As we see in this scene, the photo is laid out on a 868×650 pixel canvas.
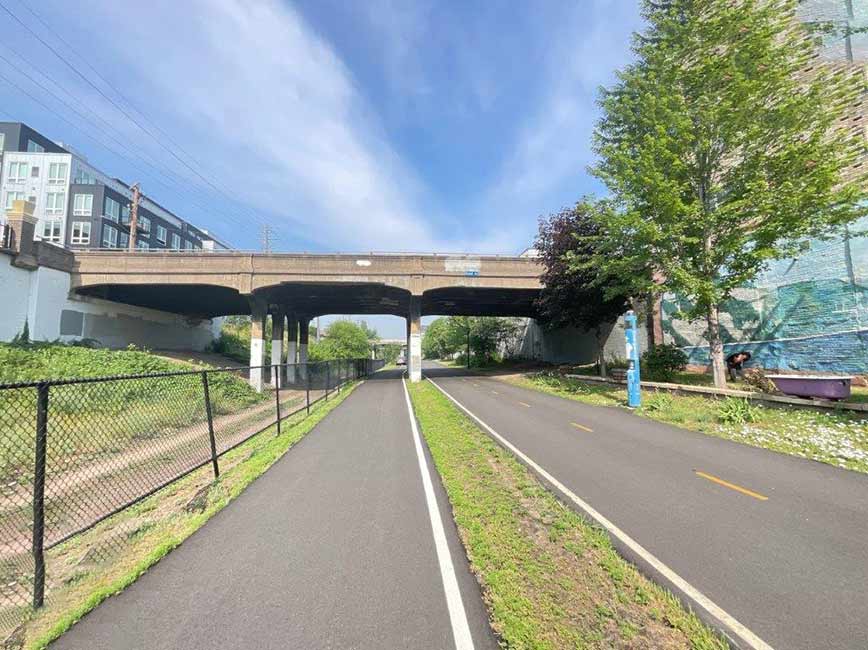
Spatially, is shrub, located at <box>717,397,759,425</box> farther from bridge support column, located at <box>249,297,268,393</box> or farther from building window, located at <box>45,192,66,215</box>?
building window, located at <box>45,192,66,215</box>

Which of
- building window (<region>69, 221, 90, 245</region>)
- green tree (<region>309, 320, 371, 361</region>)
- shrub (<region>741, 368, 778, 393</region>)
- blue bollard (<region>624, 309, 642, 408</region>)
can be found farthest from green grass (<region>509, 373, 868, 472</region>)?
building window (<region>69, 221, 90, 245</region>)

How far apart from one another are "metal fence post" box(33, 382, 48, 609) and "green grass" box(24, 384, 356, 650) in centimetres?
17

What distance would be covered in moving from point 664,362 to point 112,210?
217 ft

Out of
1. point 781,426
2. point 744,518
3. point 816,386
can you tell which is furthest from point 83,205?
point 816,386

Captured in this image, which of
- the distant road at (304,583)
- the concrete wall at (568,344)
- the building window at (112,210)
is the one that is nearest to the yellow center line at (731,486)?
the distant road at (304,583)

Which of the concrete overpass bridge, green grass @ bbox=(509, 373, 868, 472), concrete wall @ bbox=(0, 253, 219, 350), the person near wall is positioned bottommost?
green grass @ bbox=(509, 373, 868, 472)

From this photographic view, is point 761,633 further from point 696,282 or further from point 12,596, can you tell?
point 696,282

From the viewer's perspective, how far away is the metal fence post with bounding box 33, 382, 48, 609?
133 inches

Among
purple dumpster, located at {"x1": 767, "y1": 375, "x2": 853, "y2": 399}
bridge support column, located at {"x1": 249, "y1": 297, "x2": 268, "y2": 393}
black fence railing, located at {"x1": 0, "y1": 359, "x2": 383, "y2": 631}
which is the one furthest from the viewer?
bridge support column, located at {"x1": 249, "y1": 297, "x2": 268, "y2": 393}

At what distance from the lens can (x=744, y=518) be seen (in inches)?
186

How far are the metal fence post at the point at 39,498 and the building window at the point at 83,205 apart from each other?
63.8 meters

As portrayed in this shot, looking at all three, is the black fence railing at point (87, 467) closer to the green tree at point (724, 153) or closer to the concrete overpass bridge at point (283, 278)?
the green tree at point (724, 153)

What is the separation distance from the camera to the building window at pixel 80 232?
50.6 meters

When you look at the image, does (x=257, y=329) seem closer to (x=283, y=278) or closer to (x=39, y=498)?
(x=283, y=278)
